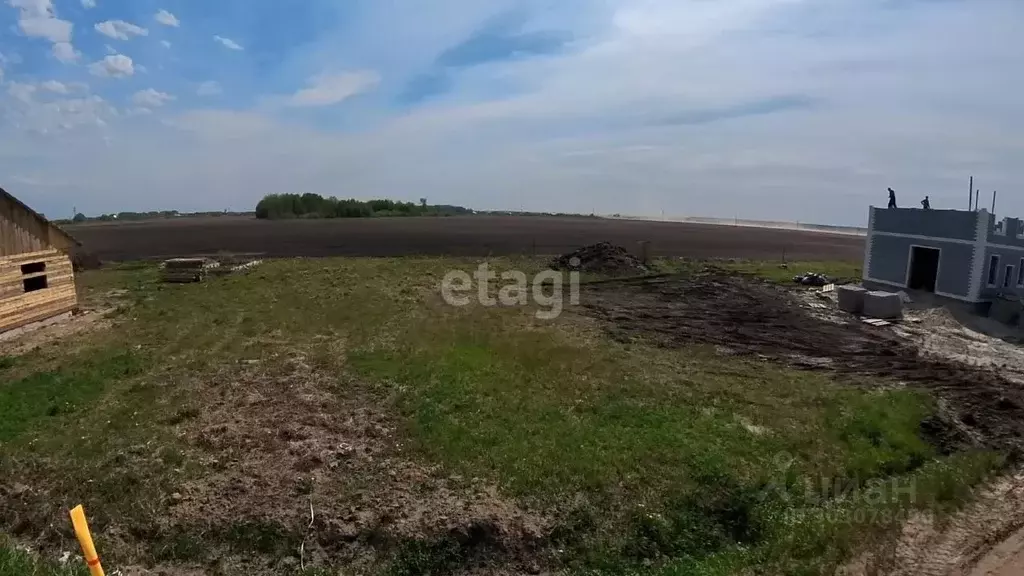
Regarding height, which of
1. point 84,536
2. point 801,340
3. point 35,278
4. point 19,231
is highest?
point 19,231

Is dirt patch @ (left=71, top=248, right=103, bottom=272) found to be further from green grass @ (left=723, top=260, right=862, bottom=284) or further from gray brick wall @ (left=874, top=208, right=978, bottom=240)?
gray brick wall @ (left=874, top=208, right=978, bottom=240)

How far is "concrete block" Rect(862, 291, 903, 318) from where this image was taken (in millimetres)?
22031

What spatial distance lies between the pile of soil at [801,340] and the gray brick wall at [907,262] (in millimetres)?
4909

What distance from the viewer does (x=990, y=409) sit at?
13.2 meters

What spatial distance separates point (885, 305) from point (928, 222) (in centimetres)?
706

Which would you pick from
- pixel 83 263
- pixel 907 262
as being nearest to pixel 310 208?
pixel 83 263

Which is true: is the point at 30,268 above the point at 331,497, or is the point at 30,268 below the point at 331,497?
above

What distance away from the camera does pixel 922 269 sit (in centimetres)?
2709

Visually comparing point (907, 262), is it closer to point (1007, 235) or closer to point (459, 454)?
point (1007, 235)

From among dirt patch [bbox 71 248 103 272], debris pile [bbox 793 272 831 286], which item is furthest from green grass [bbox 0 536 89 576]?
dirt patch [bbox 71 248 103 272]

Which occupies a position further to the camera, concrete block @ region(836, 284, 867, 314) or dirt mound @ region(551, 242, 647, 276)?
dirt mound @ region(551, 242, 647, 276)

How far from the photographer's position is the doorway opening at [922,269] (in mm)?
26531

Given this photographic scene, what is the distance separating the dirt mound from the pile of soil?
4185mm

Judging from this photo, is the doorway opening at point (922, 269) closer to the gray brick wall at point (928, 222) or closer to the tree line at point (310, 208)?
the gray brick wall at point (928, 222)
